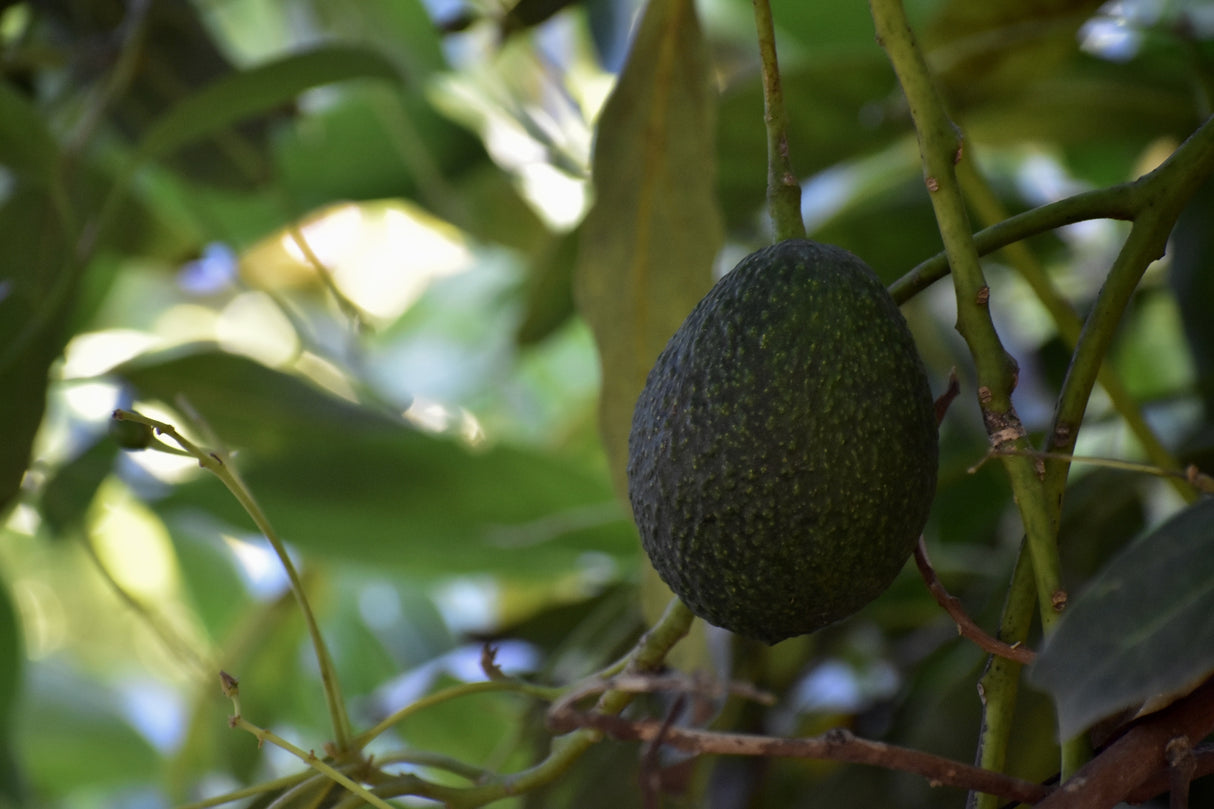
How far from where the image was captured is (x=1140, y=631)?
202 mm

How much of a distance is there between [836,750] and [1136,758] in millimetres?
57

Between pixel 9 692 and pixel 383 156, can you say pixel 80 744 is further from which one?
pixel 383 156

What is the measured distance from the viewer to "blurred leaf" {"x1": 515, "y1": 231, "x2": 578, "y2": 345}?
→ 2.16ft

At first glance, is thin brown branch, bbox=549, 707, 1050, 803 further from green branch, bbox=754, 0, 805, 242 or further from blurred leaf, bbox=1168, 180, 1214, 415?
blurred leaf, bbox=1168, 180, 1214, 415

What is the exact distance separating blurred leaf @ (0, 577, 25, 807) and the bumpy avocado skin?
50cm

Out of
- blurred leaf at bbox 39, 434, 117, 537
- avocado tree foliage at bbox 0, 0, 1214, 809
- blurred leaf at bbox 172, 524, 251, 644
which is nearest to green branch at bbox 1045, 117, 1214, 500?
avocado tree foliage at bbox 0, 0, 1214, 809

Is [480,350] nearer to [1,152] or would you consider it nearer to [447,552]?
[447,552]

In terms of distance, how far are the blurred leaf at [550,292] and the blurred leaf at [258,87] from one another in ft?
0.49

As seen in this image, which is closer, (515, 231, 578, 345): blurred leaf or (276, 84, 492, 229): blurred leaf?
(515, 231, 578, 345): blurred leaf

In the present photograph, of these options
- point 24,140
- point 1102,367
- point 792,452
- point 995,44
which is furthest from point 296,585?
point 995,44

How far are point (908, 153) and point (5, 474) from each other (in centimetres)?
60

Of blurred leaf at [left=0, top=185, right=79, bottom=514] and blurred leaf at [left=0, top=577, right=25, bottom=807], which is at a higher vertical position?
blurred leaf at [left=0, top=185, right=79, bottom=514]

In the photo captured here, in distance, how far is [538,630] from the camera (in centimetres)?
72

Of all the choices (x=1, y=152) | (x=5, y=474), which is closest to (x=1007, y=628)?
(x=5, y=474)
